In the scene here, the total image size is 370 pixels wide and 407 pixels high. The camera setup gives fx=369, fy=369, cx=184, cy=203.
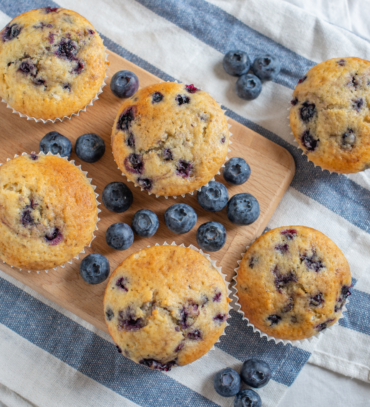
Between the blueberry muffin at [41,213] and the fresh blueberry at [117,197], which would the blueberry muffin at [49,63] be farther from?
the fresh blueberry at [117,197]

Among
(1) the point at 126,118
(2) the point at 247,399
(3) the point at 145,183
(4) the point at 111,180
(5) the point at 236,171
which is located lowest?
(2) the point at 247,399

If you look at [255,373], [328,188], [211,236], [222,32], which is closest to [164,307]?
[211,236]

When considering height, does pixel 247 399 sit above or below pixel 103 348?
above

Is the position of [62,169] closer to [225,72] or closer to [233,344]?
[225,72]

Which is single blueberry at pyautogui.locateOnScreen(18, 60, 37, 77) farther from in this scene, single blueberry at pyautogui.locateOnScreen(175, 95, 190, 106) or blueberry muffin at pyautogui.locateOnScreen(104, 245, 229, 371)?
blueberry muffin at pyautogui.locateOnScreen(104, 245, 229, 371)

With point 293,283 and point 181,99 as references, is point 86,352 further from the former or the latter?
point 181,99

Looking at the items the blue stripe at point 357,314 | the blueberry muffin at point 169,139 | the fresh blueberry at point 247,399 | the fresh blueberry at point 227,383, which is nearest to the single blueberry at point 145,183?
the blueberry muffin at point 169,139

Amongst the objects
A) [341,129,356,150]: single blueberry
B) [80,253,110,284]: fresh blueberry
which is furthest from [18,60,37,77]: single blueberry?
[341,129,356,150]: single blueberry

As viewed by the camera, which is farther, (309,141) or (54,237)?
(309,141)
